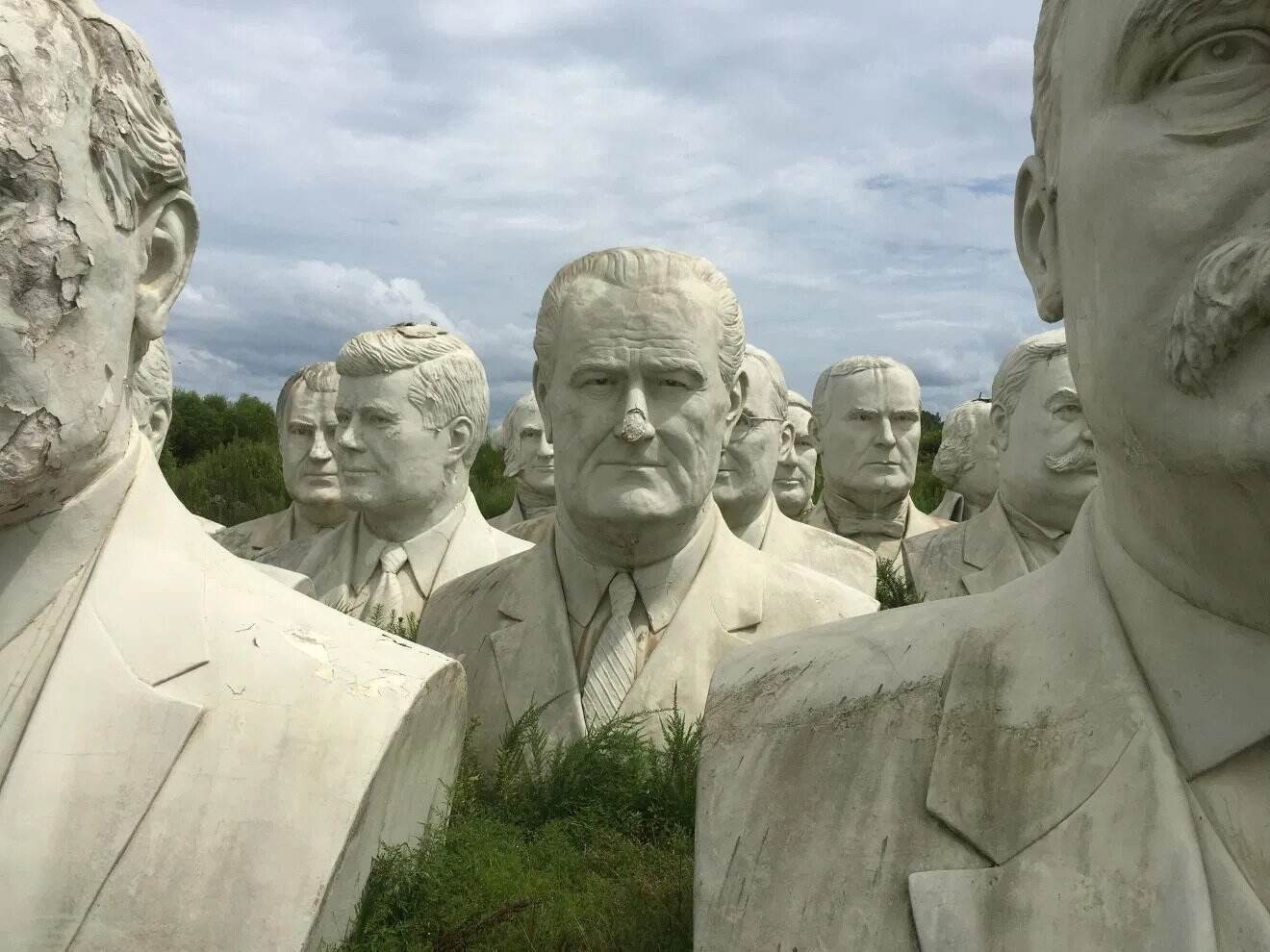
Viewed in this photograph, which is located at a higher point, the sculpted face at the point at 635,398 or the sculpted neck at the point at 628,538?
the sculpted face at the point at 635,398

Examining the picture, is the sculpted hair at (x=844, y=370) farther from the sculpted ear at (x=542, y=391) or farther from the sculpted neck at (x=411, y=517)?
the sculpted ear at (x=542, y=391)

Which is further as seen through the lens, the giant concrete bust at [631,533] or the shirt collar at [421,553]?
the shirt collar at [421,553]

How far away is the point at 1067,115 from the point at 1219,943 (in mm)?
1073

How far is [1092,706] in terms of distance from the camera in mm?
1841

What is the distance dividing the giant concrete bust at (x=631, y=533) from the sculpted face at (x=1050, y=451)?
7.52ft

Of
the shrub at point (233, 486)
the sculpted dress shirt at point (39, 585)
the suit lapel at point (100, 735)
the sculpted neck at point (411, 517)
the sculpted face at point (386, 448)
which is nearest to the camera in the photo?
the suit lapel at point (100, 735)

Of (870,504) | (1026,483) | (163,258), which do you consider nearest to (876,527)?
(870,504)

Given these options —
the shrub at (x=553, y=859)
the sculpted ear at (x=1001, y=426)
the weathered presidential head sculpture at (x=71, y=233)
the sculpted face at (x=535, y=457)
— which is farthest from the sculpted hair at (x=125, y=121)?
the sculpted face at (x=535, y=457)

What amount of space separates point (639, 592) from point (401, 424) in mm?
2728

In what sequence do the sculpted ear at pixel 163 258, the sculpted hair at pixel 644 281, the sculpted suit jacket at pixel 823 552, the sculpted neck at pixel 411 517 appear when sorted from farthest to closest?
the sculpted neck at pixel 411 517 → the sculpted suit jacket at pixel 823 552 → the sculpted hair at pixel 644 281 → the sculpted ear at pixel 163 258

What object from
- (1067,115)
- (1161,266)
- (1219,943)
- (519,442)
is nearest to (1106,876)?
(1219,943)

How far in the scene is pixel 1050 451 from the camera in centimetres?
636

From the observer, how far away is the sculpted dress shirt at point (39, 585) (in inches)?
93.5

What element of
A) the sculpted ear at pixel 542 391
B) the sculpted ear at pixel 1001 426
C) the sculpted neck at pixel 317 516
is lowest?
the sculpted ear at pixel 542 391
